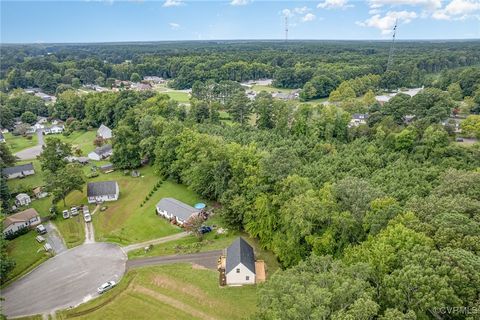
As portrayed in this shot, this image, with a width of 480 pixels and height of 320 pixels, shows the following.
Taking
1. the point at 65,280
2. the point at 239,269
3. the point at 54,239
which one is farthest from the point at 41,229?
the point at 239,269

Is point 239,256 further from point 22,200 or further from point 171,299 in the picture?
point 22,200

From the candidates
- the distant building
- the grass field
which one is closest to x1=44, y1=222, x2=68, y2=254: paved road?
the grass field

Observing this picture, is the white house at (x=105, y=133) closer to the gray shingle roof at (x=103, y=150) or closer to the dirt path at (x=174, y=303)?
the gray shingle roof at (x=103, y=150)

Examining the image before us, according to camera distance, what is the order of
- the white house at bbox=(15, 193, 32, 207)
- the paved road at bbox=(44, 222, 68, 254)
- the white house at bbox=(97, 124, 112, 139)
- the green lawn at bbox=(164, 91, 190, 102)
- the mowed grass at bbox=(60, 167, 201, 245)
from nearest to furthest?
the paved road at bbox=(44, 222, 68, 254) → the mowed grass at bbox=(60, 167, 201, 245) → the white house at bbox=(15, 193, 32, 207) → the white house at bbox=(97, 124, 112, 139) → the green lawn at bbox=(164, 91, 190, 102)

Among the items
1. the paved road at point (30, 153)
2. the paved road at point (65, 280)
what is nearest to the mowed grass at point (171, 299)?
the paved road at point (65, 280)

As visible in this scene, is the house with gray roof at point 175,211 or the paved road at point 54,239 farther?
the house with gray roof at point 175,211

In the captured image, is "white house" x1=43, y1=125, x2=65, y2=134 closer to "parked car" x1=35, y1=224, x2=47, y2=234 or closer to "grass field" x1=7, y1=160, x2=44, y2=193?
"grass field" x1=7, y1=160, x2=44, y2=193

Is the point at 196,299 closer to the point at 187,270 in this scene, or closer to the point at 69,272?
the point at 187,270
